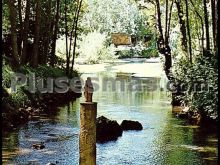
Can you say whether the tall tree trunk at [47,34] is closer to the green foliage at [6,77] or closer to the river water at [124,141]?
the river water at [124,141]

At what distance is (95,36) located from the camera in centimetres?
5834

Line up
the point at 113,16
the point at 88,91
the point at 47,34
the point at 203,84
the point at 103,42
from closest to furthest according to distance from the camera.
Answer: the point at 88,91 → the point at 203,84 → the point at 47,34 → the point at 103,42 → the point at 113,16

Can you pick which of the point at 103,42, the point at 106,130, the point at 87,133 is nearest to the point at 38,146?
the point at 106,130

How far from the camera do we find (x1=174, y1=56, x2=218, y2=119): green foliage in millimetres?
16672

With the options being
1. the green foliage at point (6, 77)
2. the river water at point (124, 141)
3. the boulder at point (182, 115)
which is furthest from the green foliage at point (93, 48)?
the green foliage at point (6, 77)

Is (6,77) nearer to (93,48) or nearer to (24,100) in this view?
(24,100)

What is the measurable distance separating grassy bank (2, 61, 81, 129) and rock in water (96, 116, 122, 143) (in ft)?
10.1

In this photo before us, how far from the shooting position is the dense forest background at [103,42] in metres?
19.0

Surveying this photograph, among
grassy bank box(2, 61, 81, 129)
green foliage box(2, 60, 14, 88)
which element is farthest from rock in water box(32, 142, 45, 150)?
green foliage box(2, 60, 14, 88)

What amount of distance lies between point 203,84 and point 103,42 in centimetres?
4191

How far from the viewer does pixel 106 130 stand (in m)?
16.7

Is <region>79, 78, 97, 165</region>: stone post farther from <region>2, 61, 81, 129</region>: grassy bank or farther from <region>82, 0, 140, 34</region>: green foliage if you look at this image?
<region>82, 0, 140, 34</region>: green foliage

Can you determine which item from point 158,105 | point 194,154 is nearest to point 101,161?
point 194,154

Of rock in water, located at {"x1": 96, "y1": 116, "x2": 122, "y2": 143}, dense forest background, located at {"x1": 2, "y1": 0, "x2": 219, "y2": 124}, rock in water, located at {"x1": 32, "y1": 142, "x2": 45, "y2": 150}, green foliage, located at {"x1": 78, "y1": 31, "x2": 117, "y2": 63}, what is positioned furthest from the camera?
green foliage, located at {"x1": 78, "y1": 31, "x2": 117, "y2": 63}
